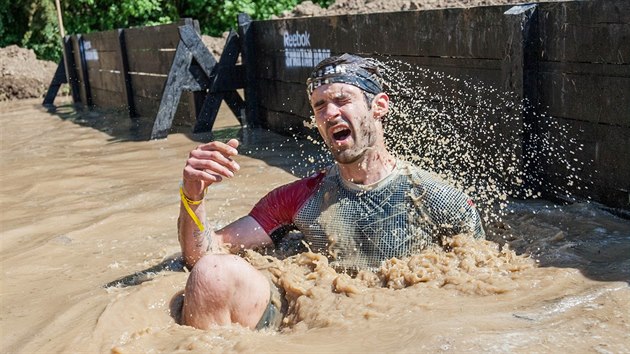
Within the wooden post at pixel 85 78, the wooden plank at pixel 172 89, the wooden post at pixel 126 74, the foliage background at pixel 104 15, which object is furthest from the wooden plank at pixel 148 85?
the foliage background at pixel 104 15

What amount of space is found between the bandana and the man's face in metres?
0.03

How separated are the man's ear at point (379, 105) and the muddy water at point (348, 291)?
2.30ft

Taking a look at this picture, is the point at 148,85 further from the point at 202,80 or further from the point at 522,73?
the point at 522,73

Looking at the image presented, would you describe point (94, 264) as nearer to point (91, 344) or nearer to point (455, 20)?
point (91, 344)

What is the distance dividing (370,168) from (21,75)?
56.3 feet

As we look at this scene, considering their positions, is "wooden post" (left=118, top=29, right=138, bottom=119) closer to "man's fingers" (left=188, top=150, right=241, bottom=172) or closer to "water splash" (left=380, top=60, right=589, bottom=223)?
"water splash" (left=380, top=60, right=589, bottom=223)

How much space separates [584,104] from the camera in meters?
4.98

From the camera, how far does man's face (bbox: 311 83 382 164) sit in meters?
3.73

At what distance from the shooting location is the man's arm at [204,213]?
345cm

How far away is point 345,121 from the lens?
3.73 m

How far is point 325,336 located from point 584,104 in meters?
2.63

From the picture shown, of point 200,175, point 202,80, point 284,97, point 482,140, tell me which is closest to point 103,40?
point 202,80

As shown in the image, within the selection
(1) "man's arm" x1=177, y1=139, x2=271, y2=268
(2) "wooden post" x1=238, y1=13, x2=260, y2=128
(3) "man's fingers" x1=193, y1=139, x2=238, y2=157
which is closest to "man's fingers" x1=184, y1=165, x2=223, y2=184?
(1) "man's arm" x1=177, y1=139, x2=271, y2=268

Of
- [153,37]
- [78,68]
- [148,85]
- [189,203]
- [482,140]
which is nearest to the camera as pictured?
[189,203]
